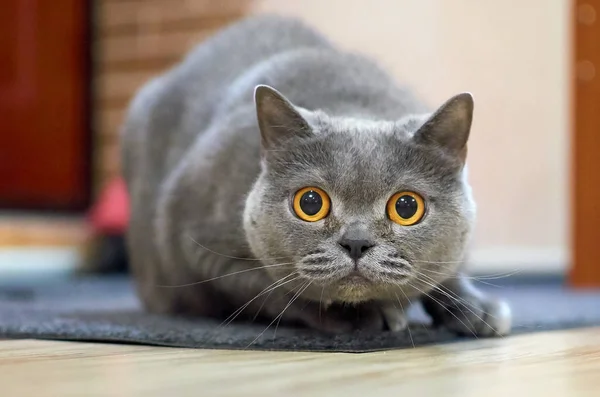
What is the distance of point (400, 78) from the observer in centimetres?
264

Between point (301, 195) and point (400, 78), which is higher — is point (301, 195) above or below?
below

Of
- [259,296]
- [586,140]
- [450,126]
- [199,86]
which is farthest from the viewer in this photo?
[586,140]

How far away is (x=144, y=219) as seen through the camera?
1.76 m

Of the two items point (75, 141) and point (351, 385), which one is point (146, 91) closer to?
point (351, 385)

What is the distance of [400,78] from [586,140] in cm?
67

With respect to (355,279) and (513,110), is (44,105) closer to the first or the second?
(513,110)

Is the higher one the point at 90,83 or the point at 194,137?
the point at 90,83

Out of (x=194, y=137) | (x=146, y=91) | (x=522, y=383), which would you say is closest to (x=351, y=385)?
(x=522, y=383)

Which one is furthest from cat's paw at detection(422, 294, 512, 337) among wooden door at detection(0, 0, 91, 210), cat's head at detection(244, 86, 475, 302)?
wooden door at detection(0, 0, 91, 210)

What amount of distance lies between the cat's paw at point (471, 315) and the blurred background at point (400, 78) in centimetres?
131

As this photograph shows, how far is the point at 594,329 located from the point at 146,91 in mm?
1072

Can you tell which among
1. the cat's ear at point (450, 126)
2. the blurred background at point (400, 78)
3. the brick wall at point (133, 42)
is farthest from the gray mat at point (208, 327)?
the brick wall at point (133, 42)

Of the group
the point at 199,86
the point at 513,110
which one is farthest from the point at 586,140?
the point at 199,86

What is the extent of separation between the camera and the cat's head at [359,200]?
1155mm
